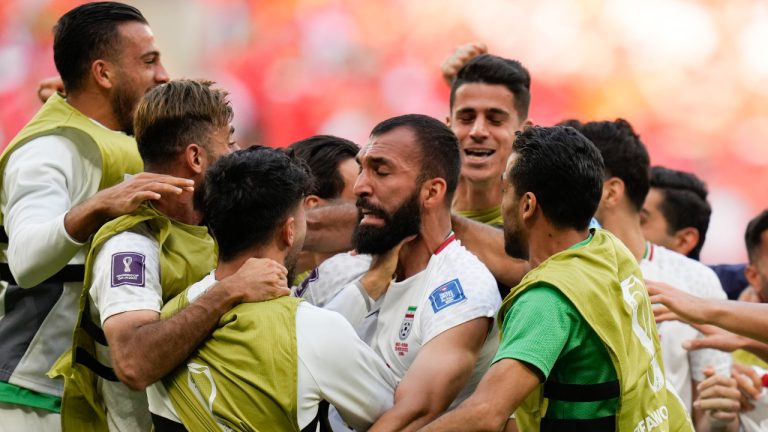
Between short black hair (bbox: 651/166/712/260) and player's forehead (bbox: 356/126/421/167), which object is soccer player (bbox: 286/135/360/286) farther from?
short black hair (bbox: 651/166/712/260)

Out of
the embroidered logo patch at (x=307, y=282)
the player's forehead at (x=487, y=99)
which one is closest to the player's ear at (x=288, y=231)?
the embroidered logo patch at (x=307, y=282)

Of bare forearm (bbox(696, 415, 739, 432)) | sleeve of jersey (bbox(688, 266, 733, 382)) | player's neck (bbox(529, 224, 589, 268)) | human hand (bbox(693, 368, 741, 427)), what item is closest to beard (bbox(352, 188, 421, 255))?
player's neck (bbox(529, 224, 589, 268))

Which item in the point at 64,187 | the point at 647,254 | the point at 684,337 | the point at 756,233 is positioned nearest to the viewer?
the point at 64,187

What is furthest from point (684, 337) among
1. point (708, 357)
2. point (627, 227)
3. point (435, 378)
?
point (435, 378)

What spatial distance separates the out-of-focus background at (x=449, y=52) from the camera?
9820 millimetres

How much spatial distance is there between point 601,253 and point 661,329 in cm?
209

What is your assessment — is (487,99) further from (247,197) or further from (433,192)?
(247,197)

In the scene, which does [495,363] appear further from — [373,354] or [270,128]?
[270,128]

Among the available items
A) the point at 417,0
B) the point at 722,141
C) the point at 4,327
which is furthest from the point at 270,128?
the point at 4,327

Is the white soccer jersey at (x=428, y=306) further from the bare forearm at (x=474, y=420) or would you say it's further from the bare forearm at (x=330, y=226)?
the bare forearm at (x=330, y=226)

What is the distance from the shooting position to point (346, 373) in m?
2.99

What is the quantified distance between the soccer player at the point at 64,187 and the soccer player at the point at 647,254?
235 cm

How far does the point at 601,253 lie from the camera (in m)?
3.12

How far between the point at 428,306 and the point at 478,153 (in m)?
1.63
